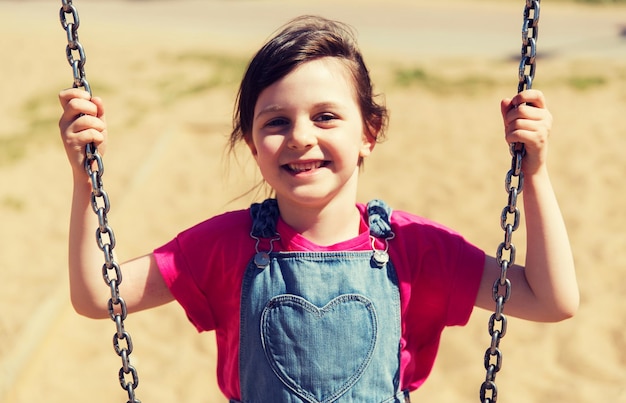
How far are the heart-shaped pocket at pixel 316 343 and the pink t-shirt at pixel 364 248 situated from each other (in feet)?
0.39

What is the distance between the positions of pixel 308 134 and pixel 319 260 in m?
0.30

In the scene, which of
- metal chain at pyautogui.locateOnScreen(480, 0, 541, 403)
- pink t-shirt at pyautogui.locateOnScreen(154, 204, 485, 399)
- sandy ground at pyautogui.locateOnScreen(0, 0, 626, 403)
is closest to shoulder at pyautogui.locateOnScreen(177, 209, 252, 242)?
pink t-shirt at pyautogui.locateOnScreen(154, 204, 485, 399)

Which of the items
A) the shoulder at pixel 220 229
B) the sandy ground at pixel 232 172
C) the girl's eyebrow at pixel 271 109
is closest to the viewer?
the girl's eyebrow at pixel 271 109

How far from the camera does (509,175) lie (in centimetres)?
174

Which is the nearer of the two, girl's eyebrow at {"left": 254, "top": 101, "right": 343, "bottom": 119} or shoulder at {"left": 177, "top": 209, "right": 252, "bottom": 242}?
girl's eyebrow at {"left": 254, "top": 101, "right": 343, "bottom": 119}

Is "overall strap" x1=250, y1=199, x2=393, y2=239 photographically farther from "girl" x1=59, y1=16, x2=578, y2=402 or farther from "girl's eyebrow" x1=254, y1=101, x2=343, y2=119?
"girl's eyebrow" x1=254, y1=101, x2=343, y2=119

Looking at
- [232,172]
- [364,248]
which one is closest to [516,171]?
[364,248]

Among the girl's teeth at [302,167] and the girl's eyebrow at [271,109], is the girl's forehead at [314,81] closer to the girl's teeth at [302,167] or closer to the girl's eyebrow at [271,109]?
the girl's eyebrow at [271,109]

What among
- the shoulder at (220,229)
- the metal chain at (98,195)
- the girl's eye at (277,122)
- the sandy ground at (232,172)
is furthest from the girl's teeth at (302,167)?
the sandy ground at (232,172)

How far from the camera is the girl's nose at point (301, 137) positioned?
70.0 inches

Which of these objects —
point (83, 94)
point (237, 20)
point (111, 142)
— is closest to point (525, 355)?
point (83, 94)

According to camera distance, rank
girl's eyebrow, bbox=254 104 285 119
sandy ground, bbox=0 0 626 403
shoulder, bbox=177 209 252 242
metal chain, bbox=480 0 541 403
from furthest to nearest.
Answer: sandy ground, bbox=0 0 626 403, shoulder, bbox=177 209 252 242, girl's eyebrow, bbox=254 104 285 119, metal chain, bbox=480 0 541 403

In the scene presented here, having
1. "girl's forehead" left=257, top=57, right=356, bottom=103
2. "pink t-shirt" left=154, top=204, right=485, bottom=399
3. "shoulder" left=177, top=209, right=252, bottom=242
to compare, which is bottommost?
"pink t-shirt" left=154, top=204, right=485, bottom=399

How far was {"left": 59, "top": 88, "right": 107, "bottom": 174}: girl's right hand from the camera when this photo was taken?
1.80 m
